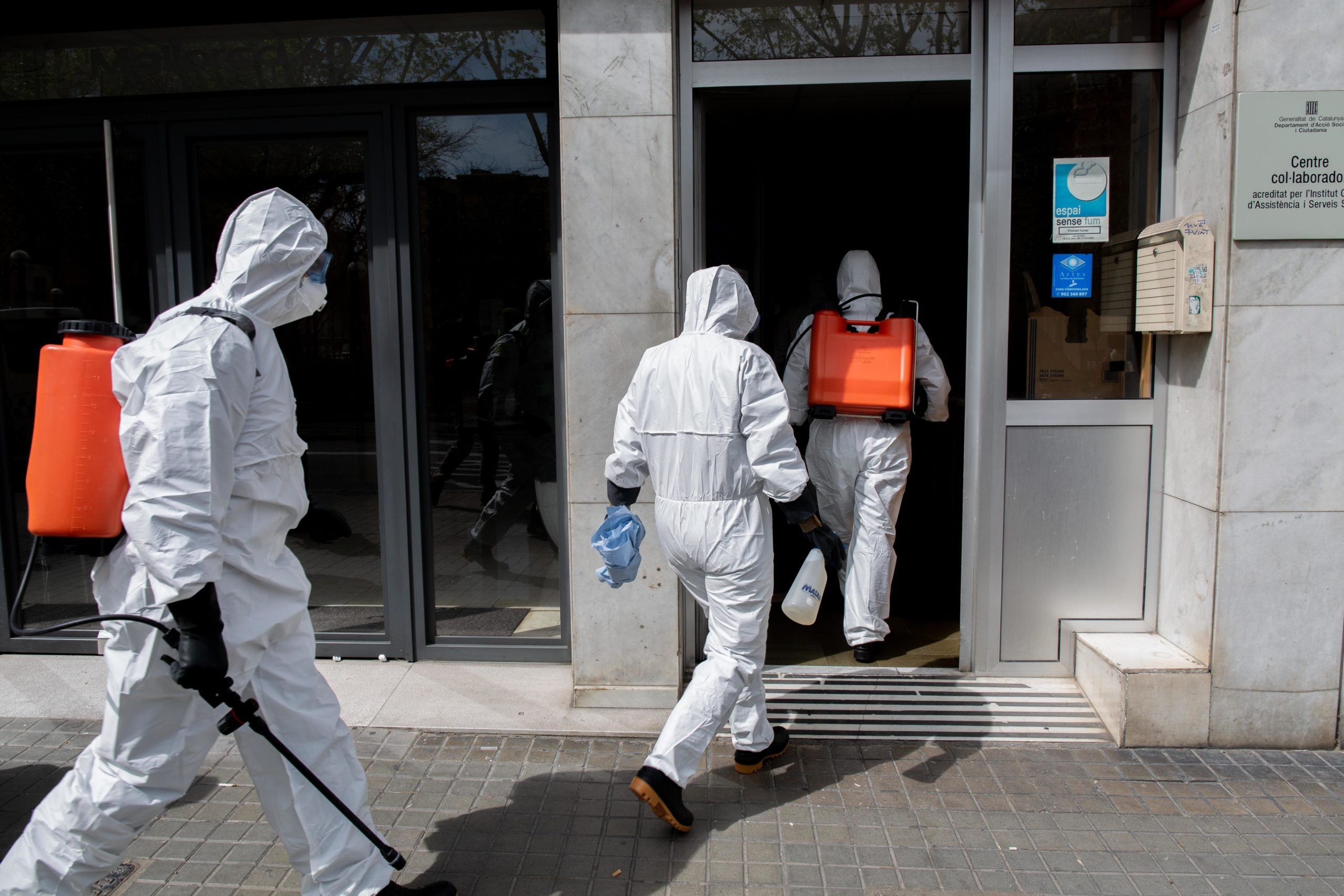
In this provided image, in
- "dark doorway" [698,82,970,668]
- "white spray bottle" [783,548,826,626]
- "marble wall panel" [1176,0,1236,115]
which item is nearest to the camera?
"white spray bottle" [783,548,826,626]

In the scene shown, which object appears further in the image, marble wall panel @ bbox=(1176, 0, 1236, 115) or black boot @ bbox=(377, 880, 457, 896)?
marble wall panel @ bbox=(1176, 0, 1236, 115)

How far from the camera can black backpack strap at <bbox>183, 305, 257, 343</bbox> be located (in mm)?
2543

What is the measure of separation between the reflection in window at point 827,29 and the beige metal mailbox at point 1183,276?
1.20 meters

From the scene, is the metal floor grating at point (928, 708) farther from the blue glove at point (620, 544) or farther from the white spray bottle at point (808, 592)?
the blue glove at point (620, 544)

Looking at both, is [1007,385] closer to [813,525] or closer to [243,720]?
[813,525]

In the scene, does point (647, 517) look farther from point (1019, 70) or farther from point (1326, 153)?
point (1326, 153)

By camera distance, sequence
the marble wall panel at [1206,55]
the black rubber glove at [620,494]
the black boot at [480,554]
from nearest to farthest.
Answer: the black rubber glove at [620,494], the marble wall panel at [1206,55], the black boot at [480,554]

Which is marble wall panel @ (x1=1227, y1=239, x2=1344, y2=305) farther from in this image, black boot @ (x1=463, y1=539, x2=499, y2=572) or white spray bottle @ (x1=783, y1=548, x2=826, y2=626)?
black boot @ (x1=463, y1=539, x2=499, y2=572)

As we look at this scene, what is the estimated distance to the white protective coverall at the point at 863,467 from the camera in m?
4.51

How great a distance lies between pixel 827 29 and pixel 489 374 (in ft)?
7.36

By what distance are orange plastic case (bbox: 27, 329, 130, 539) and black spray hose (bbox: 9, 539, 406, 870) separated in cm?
24

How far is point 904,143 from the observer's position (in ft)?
25.9

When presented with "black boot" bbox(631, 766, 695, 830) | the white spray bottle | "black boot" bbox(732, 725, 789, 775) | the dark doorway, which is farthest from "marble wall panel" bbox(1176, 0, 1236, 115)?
"black boot" bbox(631, 766, 695, 830)

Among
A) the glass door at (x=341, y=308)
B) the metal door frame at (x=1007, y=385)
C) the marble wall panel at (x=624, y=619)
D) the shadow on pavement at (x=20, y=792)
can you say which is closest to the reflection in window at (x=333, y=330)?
the glass door at (x=341, y=308)
